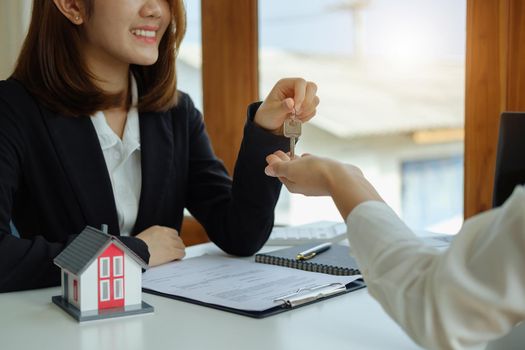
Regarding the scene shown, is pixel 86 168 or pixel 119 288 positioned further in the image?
pixel 86 168

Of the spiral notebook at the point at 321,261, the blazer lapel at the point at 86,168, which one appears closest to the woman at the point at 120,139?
the blazer lapel at the point at 86,168

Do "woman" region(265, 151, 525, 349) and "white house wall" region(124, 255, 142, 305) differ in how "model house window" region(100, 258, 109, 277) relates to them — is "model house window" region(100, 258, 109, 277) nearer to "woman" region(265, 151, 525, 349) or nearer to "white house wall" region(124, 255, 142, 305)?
"white house wall" region(124, 255, 142, 305)

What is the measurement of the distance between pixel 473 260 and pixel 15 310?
0.76 meters

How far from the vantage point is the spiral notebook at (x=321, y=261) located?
1281mm

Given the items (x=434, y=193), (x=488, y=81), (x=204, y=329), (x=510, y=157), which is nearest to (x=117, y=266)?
(x=204, y=329)

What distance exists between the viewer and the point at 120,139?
5.46ft

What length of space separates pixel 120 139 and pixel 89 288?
683mm

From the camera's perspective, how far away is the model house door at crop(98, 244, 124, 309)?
1047mm

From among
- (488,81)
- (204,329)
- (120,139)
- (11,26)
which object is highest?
(11,26)

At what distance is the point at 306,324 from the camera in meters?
1.00

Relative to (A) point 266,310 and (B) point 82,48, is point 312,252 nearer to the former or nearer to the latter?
(A) point 266,310

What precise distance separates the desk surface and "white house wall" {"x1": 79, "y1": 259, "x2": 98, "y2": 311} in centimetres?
3

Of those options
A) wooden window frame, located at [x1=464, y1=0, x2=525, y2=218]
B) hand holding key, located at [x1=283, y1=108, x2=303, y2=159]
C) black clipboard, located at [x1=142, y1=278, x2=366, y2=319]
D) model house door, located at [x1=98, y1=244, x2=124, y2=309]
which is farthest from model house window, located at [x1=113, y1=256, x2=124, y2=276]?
wooden window frame, located at [x1=464, y1=0, x2=525, y2=218]

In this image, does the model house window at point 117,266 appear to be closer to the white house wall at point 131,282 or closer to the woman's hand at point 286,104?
the white house wall at point 131,282
